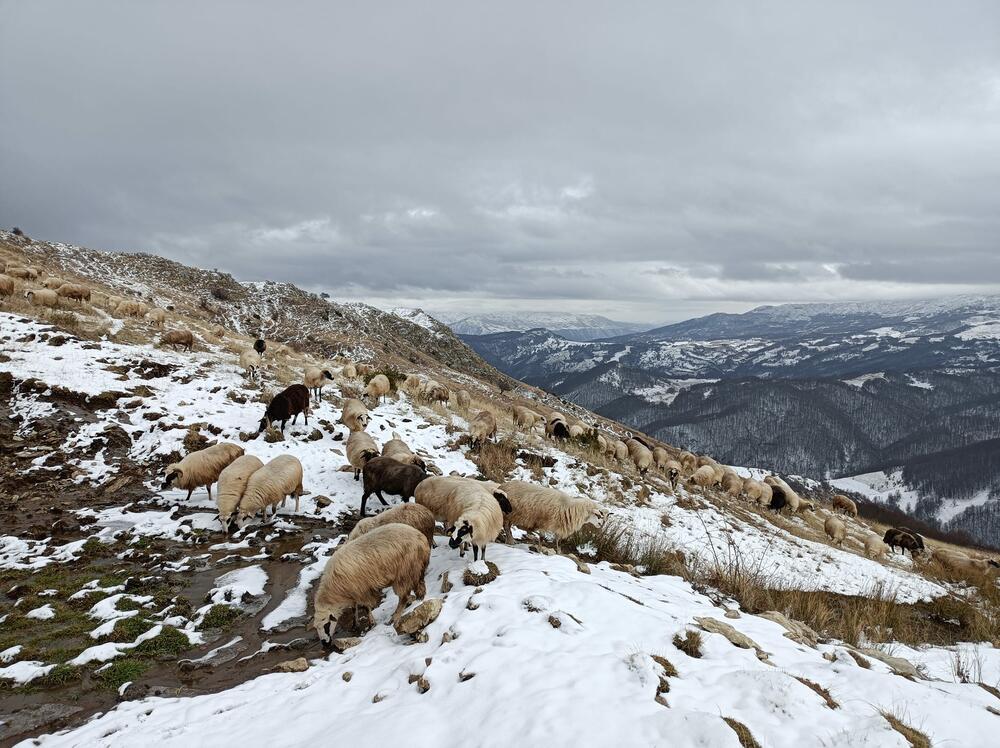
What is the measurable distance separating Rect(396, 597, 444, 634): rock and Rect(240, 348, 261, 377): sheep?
53.9 ft

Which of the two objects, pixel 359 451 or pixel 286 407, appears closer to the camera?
pixel 359 451

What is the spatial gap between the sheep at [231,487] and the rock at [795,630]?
11.4m

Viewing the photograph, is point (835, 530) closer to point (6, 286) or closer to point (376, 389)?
point (376, 389)

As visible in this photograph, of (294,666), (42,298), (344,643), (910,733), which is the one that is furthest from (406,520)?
(42,298)

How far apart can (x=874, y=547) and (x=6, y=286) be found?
47.7 meters

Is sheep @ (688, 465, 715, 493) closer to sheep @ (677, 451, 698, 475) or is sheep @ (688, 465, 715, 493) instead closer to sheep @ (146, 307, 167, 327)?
sheep @ (677, 451, 698, 475)

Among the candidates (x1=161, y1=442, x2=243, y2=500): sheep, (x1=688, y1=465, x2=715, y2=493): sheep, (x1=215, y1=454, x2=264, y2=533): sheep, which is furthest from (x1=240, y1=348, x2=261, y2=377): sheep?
(x1=688, y1=465, x2=715, y2=493): sheep

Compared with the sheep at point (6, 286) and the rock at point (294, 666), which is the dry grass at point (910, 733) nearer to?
the rock at point (294, 666)

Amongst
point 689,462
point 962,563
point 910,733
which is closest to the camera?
point 910,733

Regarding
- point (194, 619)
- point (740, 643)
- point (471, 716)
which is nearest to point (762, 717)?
point (740, 643)

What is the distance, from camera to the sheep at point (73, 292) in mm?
24484

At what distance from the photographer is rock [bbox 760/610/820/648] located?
22.2 ft

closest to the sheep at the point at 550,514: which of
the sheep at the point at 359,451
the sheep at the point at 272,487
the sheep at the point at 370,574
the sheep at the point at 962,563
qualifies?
the sheep at the point at 370,574

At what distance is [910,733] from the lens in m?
4.10
